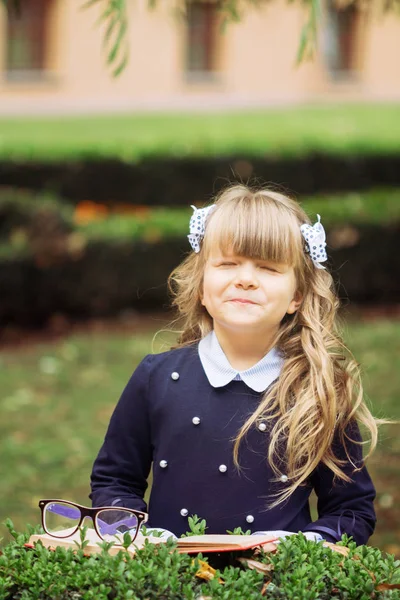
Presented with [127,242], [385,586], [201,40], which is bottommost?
[127,242]

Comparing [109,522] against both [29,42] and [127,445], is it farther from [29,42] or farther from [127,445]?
[29,42]

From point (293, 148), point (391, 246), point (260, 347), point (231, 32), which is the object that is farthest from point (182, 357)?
point (231, 32)

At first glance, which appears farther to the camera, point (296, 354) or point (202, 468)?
point (296, 354)

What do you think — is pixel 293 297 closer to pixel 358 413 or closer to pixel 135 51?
pixel 358 413

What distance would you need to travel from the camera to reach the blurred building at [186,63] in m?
20.4

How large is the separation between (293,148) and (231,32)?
1174 centimetres

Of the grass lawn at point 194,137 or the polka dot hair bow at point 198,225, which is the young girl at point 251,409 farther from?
the grass lawn at point 194,137

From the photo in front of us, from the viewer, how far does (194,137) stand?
10.7m

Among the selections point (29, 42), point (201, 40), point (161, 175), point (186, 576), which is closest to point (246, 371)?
point (186, 576)

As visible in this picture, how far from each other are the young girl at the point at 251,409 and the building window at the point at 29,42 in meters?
19.1

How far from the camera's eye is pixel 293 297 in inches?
97.4

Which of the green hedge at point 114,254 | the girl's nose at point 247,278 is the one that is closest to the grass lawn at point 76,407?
the green hedge at point 114,254

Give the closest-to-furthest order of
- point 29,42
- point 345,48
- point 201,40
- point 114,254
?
point 114,254 → point 29,42 → point 201,40 → point 345,48

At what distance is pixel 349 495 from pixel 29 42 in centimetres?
1966
